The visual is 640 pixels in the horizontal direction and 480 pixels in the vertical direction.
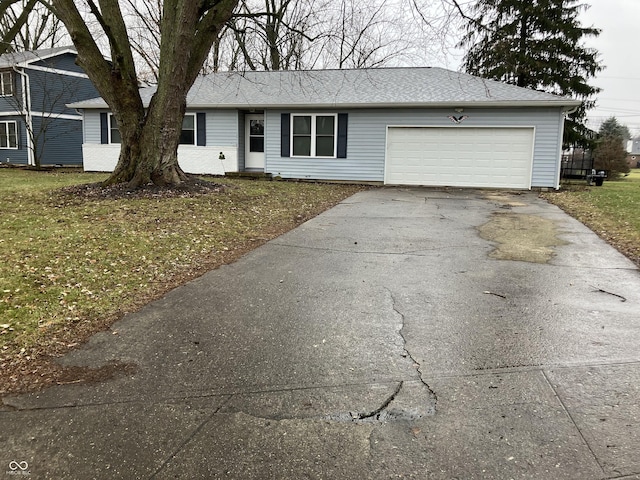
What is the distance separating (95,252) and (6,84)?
23.8 metres

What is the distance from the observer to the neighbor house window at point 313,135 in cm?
1686

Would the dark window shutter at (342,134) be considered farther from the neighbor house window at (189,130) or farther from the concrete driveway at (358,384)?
the concrete driveway at (358,384)

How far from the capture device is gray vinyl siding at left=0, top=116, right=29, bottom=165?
24.4 metres

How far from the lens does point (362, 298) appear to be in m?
Result: 4.72

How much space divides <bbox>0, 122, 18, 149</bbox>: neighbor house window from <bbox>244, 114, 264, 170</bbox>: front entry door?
14.3 m

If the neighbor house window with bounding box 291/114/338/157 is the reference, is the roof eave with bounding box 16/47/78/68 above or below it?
above

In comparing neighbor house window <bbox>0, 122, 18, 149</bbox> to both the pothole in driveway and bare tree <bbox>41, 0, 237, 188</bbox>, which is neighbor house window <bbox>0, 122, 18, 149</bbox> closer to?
bare tree <bbox>41, 0, 237, 188</bbox>

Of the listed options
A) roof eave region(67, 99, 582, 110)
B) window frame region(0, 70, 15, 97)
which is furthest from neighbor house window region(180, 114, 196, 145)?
window frame region(0, 70, 15, 97)

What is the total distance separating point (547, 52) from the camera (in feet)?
74.3

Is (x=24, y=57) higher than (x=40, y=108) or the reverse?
higher

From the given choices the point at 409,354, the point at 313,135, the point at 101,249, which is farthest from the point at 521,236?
the point at 313,135

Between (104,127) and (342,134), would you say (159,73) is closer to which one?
(342,134)

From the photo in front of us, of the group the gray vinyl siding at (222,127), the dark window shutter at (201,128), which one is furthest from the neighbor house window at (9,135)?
the dark window shutter at (201,128)

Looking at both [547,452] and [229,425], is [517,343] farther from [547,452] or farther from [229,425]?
→ [229,425]
